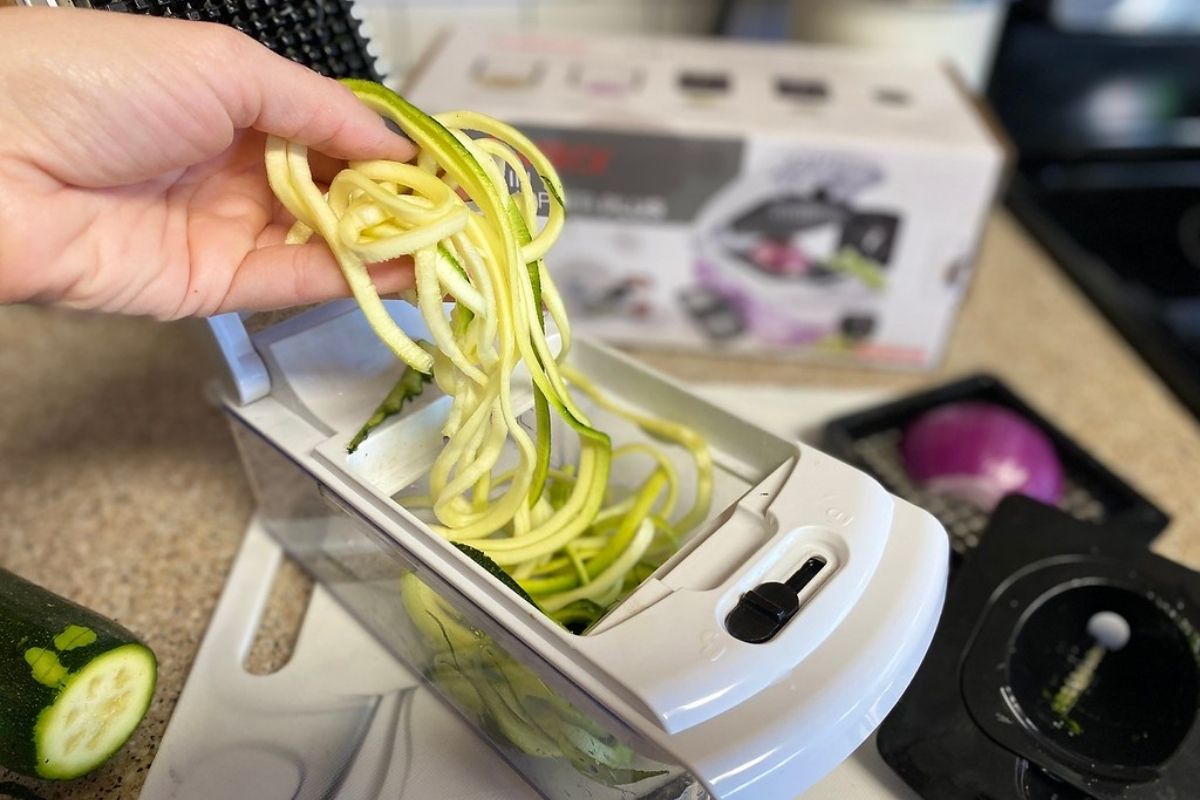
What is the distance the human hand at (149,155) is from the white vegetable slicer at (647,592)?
55 millimetres

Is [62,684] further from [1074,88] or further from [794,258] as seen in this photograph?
[1074,88]

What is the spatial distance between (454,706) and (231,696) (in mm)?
138

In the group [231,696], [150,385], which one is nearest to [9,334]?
[150,385]

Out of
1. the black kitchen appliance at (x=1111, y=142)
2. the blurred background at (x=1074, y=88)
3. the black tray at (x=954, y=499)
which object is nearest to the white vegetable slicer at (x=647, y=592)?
the black tray at (x=954, y=499)

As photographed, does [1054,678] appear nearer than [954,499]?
Yes

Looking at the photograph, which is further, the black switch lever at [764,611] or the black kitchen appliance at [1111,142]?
the black kitchen appliance at [1111,142]

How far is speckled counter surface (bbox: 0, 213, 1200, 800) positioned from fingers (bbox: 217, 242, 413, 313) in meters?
0.09

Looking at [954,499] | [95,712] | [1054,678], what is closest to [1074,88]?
[954,499]

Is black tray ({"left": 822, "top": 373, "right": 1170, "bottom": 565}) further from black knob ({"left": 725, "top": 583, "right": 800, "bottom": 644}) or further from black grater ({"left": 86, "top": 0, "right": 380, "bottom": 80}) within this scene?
black grater ({"left": 86, "top": 0, "right": 380, "bottom": 80})

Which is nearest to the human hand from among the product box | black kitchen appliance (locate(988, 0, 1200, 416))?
the product box

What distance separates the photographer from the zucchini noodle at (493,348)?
44 cm

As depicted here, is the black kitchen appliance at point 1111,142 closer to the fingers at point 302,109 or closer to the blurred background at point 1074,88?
the blurred background at point 1074,88

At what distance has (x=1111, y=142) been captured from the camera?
1.19 m

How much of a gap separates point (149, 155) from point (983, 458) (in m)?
0.60
